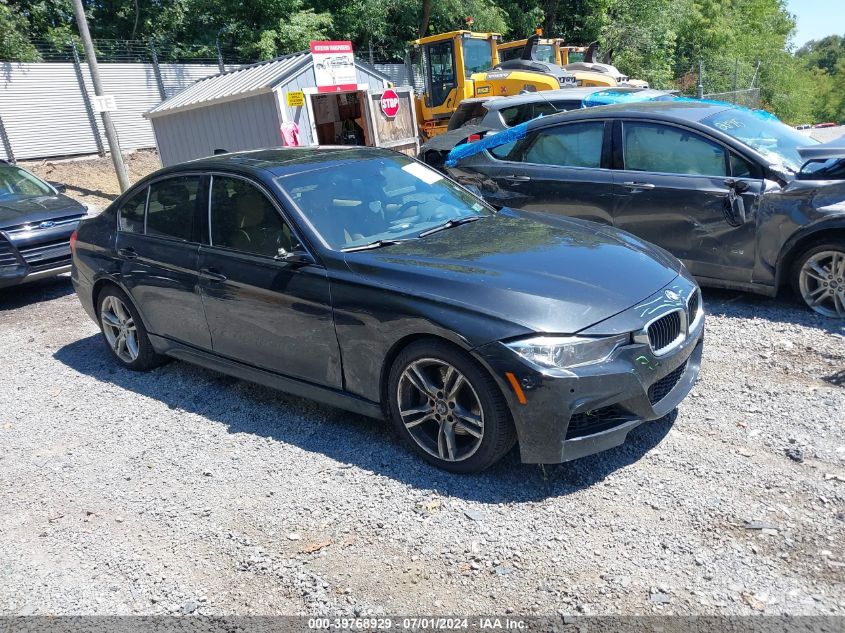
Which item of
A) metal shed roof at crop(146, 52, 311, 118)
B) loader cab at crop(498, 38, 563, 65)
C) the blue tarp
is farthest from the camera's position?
loader cab at crop(498, 38, 563, 65)

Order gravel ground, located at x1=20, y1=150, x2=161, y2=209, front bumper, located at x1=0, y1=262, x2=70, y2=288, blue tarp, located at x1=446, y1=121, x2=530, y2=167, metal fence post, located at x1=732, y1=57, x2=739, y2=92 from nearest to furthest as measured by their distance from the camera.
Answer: blue tarp, located at x1=446, y1=121, x2=530, y2=167 → front bumper, located at x1=0, y1=262, x2=70, y2=288 → gravel ground, located at x1=20, y1=150, x2=161, y2=209 → metal fence post, located at x1=732, y1=57, x2=739, y2=92

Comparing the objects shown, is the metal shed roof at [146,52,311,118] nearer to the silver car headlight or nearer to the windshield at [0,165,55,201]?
the windshield at [0,165,55,201]

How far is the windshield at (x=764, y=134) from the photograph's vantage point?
577 cm

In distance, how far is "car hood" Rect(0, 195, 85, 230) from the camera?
8164 mm

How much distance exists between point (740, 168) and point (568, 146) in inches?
63.4

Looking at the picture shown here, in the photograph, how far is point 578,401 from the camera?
3197 mm

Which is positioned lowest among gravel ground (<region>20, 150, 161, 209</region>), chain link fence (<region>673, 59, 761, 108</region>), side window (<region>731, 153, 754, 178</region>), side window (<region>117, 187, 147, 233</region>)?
chain link fence (<region>673, 59, 761, 108</region>)

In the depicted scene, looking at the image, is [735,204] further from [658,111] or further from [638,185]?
[658,111]

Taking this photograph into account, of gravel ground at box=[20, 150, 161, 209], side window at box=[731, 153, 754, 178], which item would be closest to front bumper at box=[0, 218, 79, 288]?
side window at box=[731, 153, 754, 178]

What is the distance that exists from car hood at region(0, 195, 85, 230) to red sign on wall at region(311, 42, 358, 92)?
20.8 feet

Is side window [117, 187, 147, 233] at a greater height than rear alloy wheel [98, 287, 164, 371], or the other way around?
side window [117, 187, 147, 233]

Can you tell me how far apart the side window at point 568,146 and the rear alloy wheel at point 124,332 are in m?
3.96

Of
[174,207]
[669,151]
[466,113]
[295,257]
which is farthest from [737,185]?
[466,113]

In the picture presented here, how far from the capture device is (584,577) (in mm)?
2848
